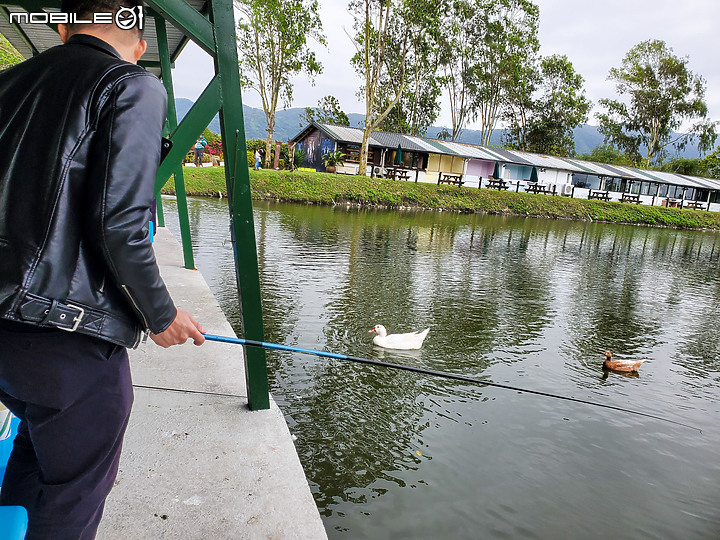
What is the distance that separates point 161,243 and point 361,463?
642cm

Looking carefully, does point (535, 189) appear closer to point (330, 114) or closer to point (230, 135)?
point (330, 114)

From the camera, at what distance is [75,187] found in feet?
4.26

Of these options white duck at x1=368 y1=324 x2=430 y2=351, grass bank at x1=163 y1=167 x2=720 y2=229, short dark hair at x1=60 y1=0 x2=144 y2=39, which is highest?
short dark hair at x1=60 y1=0 x2=144 y2=39

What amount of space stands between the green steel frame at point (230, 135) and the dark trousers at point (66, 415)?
1.47 meters

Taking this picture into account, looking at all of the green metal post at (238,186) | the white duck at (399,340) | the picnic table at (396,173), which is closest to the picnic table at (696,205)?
the picnic table at (396,173)

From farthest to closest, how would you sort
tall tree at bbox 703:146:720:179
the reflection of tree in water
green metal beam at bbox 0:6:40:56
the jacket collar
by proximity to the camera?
tall tree at bbox 703:146:720:179 < the reflection of tree in water < green metal beam at bbox 0:6:40:56 < the jacket collar

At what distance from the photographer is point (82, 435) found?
53.4 inches

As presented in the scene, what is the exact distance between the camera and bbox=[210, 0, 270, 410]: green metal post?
2.69 meters

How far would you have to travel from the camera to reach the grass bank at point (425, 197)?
27.6m

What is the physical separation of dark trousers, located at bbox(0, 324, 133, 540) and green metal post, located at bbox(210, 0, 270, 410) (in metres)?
1.47

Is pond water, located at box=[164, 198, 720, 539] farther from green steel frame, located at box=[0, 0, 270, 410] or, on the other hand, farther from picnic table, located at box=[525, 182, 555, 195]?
picnic table, located at box=[525, 182, 555, 195]

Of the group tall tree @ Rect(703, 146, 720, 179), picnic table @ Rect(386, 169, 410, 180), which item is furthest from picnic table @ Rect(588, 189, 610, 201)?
tall tree @ Rect(703, 146, 720, 179)

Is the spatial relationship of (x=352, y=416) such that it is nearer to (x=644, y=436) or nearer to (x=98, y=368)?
(x=644, y=436)

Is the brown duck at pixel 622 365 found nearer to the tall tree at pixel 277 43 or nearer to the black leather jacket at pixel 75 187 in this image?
the black leather jacket at pixel 75 187
